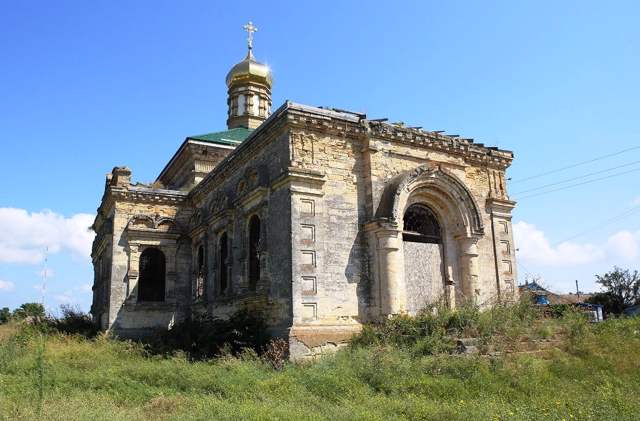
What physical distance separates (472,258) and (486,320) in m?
3.03

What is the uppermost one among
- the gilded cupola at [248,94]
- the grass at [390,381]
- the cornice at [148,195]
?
the gilded cupola at [248,94]

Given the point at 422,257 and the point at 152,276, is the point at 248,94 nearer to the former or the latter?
the point at 152,276

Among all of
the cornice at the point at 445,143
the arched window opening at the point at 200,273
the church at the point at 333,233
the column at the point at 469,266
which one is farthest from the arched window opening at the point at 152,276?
the column at the point at 469,266

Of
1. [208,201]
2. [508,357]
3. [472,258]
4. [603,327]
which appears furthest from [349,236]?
[208,201]

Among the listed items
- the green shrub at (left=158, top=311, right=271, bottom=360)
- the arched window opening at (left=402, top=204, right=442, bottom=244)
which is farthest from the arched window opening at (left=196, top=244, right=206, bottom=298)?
the arched window opening at (left=402, top=204, right=442, bottom=244)

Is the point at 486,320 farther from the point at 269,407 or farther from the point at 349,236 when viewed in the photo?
the point at 269,407

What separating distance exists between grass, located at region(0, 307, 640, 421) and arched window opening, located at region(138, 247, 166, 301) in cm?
661

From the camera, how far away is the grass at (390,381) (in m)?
6.68

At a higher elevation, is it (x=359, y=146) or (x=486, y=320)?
(x=359, y=146)

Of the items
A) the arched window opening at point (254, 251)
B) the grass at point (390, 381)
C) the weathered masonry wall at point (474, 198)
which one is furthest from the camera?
the arched window opening at point (254, 251)

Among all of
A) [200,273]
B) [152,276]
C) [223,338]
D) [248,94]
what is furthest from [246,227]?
[248,94]

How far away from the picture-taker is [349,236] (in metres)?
12.2

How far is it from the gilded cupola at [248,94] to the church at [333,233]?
818 cm

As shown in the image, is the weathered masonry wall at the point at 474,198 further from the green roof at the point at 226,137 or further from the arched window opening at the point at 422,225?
the green roof at the point at 226,137
